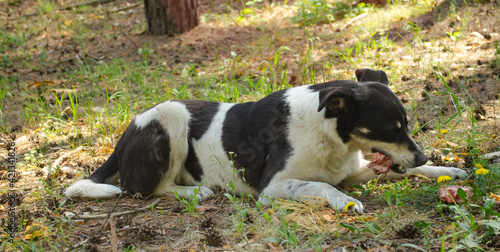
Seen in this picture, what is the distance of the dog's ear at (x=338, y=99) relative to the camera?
11.5 ft

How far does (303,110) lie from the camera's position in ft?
12.8

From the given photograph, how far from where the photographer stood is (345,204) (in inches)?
134

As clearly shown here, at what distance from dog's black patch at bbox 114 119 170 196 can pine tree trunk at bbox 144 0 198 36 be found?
4970mm

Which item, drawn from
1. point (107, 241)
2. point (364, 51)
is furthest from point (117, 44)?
point (107, 241)

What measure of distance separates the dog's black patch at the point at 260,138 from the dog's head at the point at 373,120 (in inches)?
17.2

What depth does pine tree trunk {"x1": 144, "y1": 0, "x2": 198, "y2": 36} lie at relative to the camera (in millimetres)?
8672

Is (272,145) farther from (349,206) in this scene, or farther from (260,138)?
(349,206)

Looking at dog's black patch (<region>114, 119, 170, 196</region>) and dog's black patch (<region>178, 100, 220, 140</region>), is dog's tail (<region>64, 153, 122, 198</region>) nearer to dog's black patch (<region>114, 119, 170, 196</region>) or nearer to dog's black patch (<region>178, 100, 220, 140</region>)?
dog's black patch (<region>114, 119, 170, 196</region>)

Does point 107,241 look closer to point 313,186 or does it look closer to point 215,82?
point 313,186

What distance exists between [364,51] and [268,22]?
285 centimetres

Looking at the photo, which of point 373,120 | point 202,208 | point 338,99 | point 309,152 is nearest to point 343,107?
point 338,99

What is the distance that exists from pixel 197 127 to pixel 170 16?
511 centimetres

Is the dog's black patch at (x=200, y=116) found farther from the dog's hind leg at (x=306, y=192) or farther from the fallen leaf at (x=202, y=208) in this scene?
the dog's hind leg at (x=306, y=192)

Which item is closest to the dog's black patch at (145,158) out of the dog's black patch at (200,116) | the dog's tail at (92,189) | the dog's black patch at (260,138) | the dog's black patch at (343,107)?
the dog's tail at (92,189)
